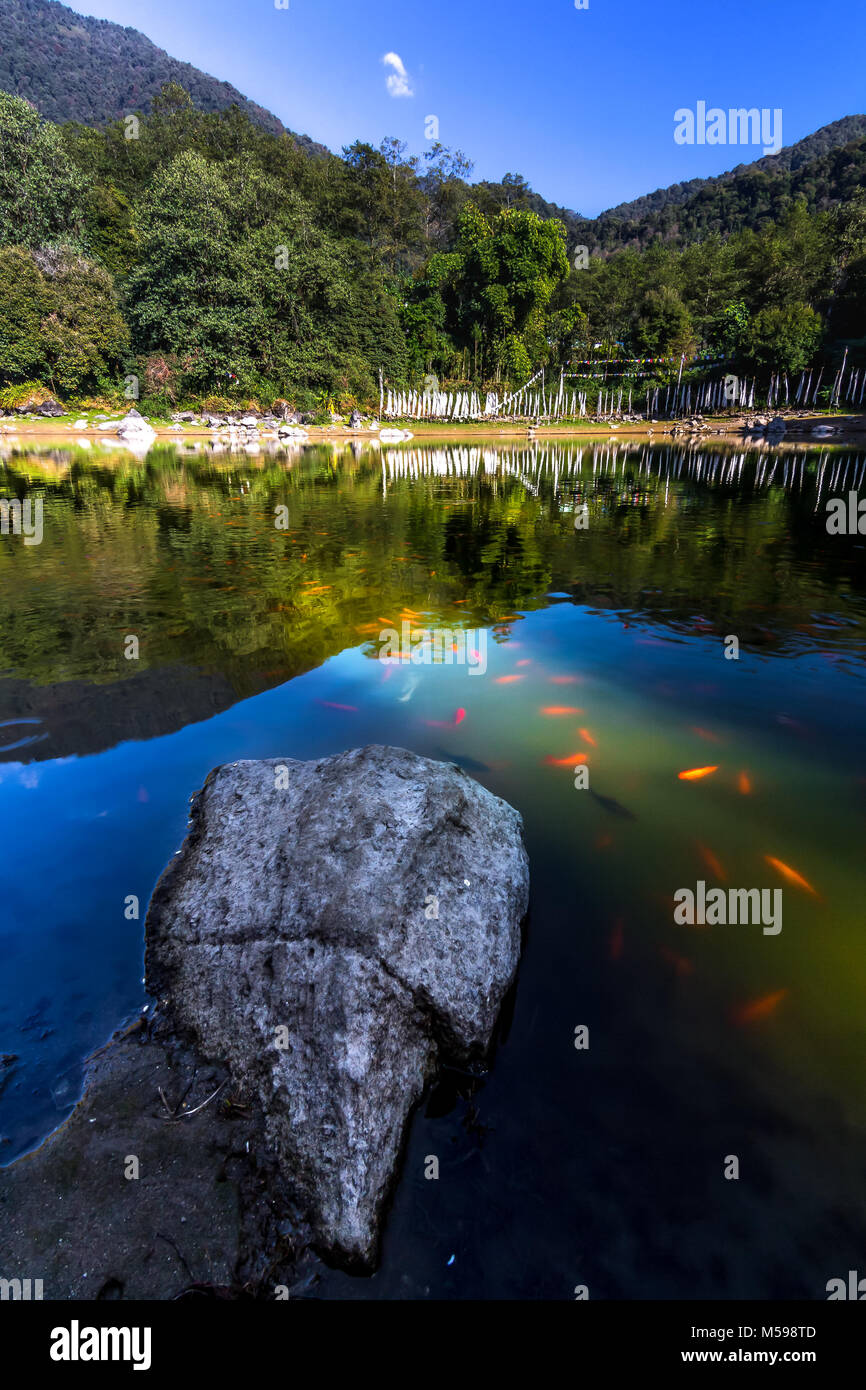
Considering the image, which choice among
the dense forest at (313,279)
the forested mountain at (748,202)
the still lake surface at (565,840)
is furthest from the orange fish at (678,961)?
the forested mountain at (748,202)

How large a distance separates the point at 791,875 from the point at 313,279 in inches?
3644

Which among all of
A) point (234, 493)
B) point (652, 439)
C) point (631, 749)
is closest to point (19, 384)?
point (234, 493)

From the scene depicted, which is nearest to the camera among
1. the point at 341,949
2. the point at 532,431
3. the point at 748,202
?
the point at 341,949

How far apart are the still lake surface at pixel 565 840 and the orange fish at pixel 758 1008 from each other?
0.02m

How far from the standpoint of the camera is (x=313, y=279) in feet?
253

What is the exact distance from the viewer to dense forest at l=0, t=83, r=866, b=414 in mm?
68562

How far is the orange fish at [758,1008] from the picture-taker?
3.72 metres

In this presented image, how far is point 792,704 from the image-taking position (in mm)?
7613

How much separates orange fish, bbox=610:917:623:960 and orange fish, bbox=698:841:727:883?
1018 millimetres

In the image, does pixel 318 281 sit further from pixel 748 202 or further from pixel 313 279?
pixel 748 202

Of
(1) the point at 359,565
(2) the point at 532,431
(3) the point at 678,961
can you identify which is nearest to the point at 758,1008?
(3) the point at 678,961

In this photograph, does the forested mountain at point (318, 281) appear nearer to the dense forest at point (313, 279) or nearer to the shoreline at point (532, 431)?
the dense forest at point (313, 279)

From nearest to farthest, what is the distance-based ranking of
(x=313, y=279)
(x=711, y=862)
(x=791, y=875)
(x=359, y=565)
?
(x=791, y=875) → (x=711, y=862) → (x=359, y=565) → (x=313, y=279)

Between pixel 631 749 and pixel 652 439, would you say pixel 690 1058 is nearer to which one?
pixel 631 749
